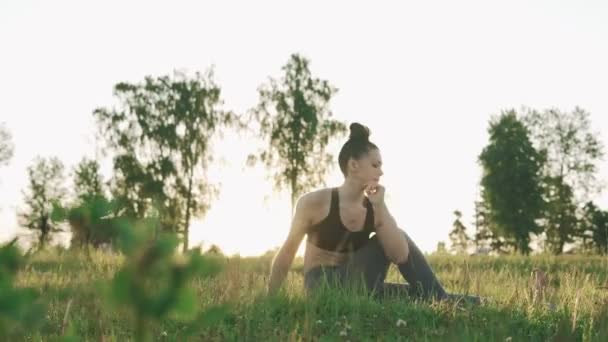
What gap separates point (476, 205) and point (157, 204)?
6014cm

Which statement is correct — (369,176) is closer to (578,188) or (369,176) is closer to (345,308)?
(345,308)

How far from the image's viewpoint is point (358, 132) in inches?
285

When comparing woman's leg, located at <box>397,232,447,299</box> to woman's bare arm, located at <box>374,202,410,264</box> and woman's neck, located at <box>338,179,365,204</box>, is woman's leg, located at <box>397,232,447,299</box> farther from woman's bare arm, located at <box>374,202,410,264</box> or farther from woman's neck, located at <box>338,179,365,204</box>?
woman's neck, located at <box>338,179,365,204</box>

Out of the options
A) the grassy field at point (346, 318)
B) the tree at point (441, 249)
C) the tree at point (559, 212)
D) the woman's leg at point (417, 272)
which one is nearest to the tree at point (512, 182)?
the tree at point (559, 212)

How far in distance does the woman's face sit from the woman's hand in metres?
0.09

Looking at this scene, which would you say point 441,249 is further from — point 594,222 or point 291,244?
point 594,222

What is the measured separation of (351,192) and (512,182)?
1648 inches

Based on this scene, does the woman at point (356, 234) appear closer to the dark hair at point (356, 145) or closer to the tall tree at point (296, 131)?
the dark hair at point (356, 145)

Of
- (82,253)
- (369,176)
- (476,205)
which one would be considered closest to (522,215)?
(476,205)

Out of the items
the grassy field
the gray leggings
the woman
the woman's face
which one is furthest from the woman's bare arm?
the grassy field

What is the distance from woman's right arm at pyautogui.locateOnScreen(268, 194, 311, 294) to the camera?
22.4ft

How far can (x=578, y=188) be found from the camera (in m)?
46.2

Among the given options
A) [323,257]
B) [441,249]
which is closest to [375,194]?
[323,257]

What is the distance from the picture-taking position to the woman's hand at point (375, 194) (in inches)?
268
